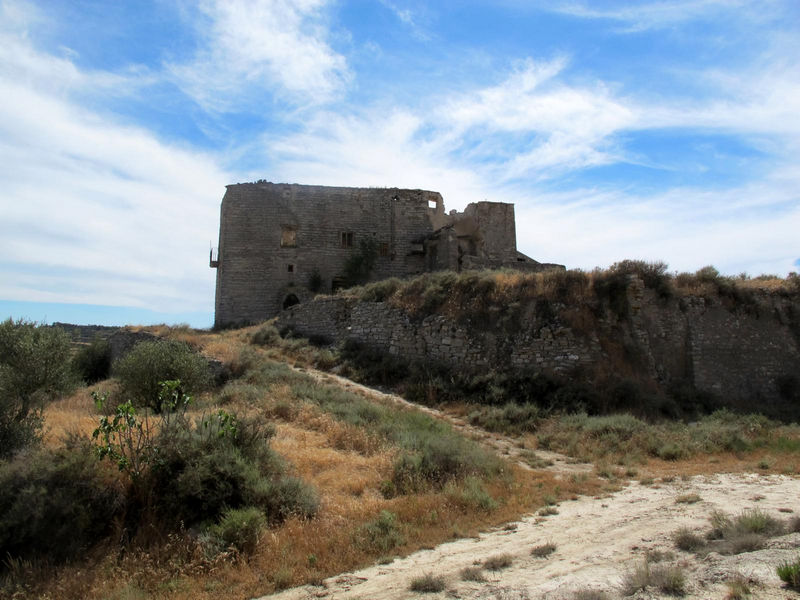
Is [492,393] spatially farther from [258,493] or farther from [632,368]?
[258,493]

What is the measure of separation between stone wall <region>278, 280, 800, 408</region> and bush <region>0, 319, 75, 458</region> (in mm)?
9033

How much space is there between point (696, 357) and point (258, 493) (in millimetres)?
12329

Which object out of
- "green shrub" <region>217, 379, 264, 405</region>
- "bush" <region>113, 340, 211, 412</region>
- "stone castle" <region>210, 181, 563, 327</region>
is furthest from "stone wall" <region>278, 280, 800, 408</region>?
"stone castle" <region>210, 181, 563, 327</region>

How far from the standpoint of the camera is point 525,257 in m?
29.6

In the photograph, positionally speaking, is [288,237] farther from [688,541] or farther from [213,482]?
[688,541]

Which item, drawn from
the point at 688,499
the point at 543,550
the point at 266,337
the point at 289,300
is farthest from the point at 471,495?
the point at 289,300

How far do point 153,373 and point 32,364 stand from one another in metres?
2.43

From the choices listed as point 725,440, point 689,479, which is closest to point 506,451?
point 689,479

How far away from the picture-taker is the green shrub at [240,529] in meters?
6.52

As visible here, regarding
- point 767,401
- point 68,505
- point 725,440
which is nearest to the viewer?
point 68,505

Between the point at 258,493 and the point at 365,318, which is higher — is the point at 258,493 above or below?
below

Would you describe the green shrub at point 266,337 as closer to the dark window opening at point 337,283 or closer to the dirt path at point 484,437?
the dirt path at point 484,437

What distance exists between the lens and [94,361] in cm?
2486

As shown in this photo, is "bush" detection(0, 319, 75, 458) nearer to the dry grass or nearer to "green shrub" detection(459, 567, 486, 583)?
the dry grass
